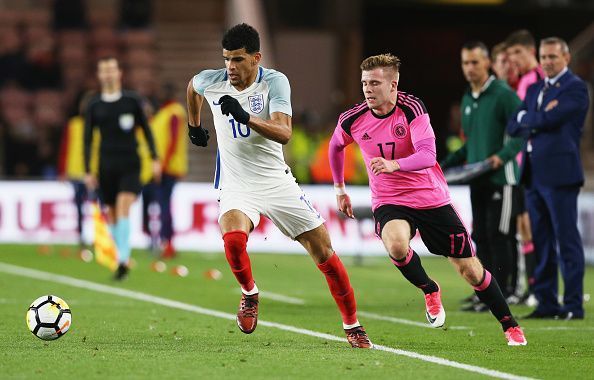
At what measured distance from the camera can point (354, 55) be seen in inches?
1174

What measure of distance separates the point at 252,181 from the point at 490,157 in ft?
11.0

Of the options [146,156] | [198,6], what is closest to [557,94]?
[146,156]

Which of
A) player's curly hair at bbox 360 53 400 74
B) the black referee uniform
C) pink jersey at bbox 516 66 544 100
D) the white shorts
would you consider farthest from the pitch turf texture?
pink jersey at bbox 516 66 544 100

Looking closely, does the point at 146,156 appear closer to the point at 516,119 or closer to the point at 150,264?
the point at 150,264

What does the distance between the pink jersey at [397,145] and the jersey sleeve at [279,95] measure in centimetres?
57

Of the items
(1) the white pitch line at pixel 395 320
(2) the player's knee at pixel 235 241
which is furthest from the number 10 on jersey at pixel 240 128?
(1) the white pitch line at pixel 395 320

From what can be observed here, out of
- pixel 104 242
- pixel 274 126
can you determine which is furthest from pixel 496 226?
pixel 104 242

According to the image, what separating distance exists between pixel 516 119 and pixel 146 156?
9.15 m

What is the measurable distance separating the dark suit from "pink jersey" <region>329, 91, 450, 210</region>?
1.95m

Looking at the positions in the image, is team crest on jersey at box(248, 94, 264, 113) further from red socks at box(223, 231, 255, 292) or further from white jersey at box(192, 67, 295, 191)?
red socks at box(223, 231, 255, 292)

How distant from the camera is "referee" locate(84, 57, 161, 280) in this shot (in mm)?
14312

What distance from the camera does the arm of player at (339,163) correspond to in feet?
29.6

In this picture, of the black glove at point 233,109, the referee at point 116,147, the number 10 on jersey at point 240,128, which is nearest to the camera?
the black glove at point 233,109

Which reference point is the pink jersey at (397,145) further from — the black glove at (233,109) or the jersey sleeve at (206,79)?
the black glove at (233,109)
